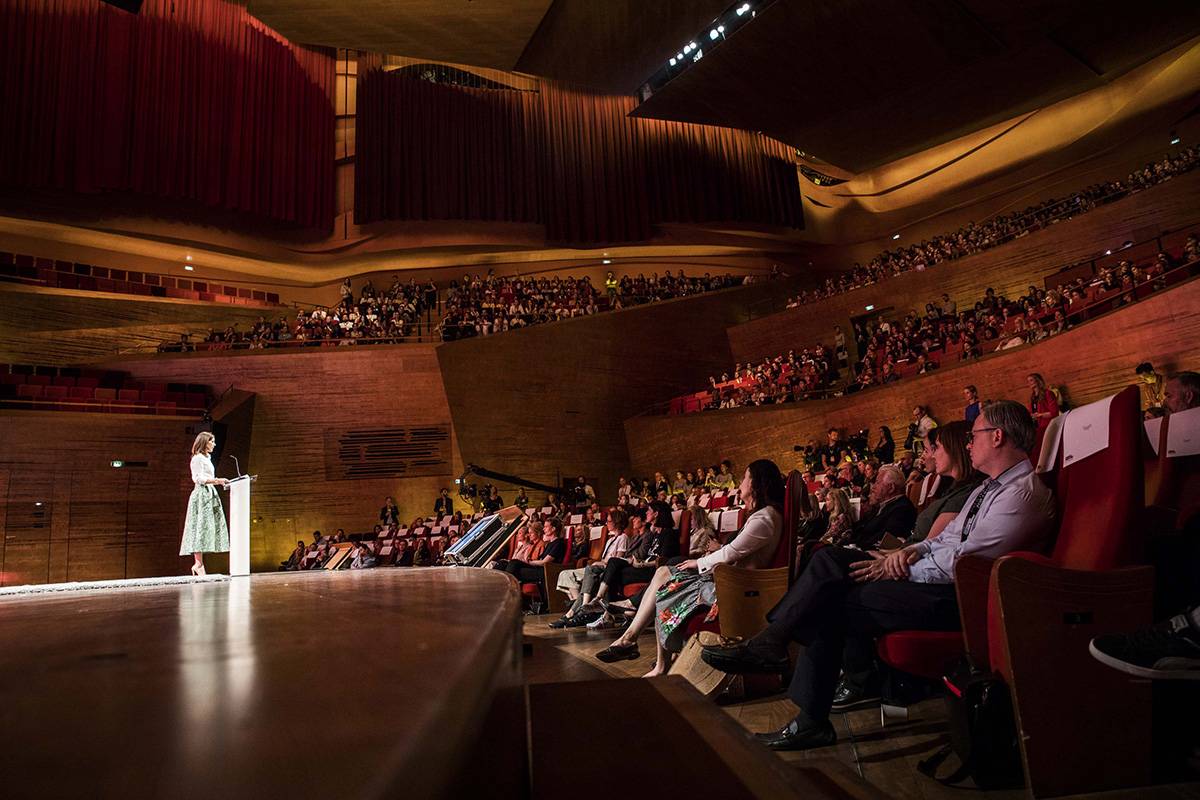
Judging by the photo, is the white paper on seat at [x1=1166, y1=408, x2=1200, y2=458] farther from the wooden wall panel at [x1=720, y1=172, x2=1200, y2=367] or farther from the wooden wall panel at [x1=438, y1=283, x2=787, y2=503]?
the wooden wall panel at [x1=438, y1=283, x2=787, y2=503]

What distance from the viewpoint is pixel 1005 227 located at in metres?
14.3

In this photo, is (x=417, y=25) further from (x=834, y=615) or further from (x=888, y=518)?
(x=834, y=615)

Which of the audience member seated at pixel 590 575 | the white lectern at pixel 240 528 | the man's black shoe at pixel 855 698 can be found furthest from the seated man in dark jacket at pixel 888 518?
the white lectern at pixel 240 528

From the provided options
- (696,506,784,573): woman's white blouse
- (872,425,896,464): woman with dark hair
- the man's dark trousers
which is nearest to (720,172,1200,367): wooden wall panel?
(872,425,896,464): woman with dark hair

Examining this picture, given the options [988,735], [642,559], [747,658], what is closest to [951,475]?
[747,658]

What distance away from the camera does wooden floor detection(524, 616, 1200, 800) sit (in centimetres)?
169

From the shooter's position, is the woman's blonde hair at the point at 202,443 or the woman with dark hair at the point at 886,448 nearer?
the woman's blonde hair at the point at 202,443

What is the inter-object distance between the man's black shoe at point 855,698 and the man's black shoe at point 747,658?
0.51 m

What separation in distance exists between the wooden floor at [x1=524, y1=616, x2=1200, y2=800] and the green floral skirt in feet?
8.85

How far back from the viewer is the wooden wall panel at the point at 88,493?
9797 millimetres

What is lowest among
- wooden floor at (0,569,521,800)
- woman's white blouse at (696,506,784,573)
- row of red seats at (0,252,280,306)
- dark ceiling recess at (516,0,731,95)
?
woman's white blouse at (696,506,784,573)

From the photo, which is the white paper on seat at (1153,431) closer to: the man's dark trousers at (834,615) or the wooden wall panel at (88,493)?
the man's dark trousers at (834,615)

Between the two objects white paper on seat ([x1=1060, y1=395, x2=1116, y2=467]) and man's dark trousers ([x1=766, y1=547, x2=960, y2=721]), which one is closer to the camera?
white paper on seat ([x1=1060, y1=395, x2=1116, y2=467])

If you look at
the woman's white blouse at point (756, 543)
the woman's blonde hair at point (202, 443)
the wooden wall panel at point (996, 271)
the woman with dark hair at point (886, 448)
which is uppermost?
the wooden wall panel at point (996, 271)
